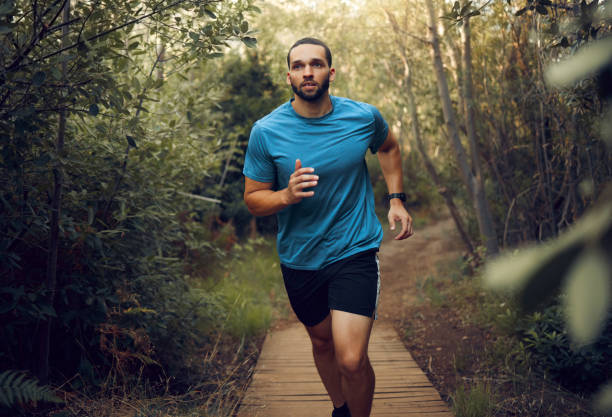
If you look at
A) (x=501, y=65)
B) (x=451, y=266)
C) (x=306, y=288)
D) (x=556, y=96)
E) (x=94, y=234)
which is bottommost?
(x=451, y=266)

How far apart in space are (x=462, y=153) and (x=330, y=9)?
13.7 ft

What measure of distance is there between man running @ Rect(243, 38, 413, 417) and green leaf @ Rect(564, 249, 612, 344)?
2.42 metres

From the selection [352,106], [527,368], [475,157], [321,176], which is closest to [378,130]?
[352,106]

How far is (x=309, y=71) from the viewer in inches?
130

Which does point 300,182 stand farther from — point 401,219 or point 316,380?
point 316,380

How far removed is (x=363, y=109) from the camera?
343cm

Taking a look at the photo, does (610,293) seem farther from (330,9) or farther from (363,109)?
(330,9)

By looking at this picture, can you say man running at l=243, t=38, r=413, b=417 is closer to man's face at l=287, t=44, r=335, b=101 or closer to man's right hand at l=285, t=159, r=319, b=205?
man's face at l=287, t=44, r=335, b=101

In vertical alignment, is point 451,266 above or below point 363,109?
below

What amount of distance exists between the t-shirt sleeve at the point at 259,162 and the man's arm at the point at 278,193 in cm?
4

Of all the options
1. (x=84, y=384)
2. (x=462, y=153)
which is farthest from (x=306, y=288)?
(x=462, y=153)

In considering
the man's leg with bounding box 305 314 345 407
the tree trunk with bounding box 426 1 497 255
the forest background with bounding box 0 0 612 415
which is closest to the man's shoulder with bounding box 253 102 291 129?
the forest background with bounding box 0 0 612 415

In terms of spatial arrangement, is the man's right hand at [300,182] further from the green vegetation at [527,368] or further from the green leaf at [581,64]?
the green leaf at [581,64]

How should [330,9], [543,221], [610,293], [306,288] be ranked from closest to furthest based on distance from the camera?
[610,293] < [306,288] < [543,221] < [330,9]
